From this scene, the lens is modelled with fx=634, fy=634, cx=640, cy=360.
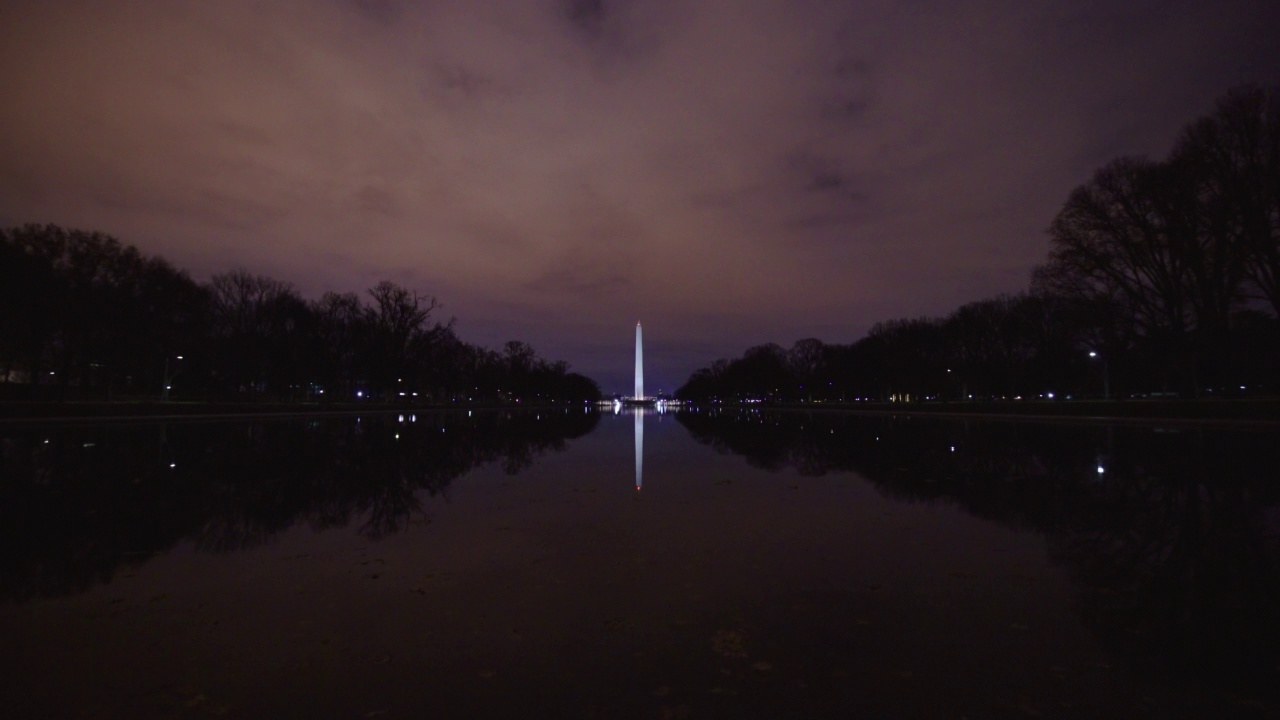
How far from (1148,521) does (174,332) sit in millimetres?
69267

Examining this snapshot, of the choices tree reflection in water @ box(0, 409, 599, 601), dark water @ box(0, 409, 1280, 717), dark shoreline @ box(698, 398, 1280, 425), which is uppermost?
dark shoreline @ box(698, 398, 1280, 425)

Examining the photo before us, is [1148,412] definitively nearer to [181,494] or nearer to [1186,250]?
[1186,250]

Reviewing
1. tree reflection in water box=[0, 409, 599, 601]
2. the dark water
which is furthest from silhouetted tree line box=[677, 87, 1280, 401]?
tree reflection in water box=[0, 409, 599, 601]

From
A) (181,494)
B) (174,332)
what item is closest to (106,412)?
(174,332)

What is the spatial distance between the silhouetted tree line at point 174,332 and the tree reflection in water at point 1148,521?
171 ft

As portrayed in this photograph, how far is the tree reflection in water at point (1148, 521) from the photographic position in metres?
5.40

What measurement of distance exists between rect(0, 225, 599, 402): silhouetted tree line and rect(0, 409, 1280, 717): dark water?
43.9 meters

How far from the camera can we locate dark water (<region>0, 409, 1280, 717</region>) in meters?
4.54

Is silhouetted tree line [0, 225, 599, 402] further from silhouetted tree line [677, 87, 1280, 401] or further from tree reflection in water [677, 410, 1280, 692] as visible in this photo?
silhouetted tree line [677, 87, 1280, 401]

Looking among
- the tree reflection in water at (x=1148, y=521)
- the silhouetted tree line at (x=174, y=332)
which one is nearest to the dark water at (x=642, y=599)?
the tree reflection in water at (x=1148, y=521)

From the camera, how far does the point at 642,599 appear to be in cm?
651

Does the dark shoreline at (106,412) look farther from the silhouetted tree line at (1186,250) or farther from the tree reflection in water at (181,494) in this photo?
the silhouetted tree line at (1186,250)

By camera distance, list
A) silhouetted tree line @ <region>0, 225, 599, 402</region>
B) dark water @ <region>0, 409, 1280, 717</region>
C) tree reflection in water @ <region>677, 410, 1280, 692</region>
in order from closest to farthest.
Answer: dark water @ <region>0, 409, 1280, 717</region>
tree reflection in water @ <region>677, 410, 1280, 692</region>
silhouetted tree line @ <region>0, 225, 599, 402</region>

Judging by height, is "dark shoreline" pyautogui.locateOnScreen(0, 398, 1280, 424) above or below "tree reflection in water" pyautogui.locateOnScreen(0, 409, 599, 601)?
above
